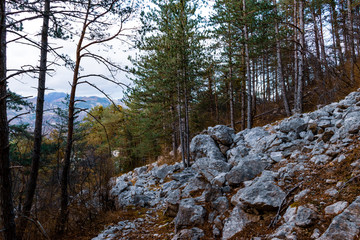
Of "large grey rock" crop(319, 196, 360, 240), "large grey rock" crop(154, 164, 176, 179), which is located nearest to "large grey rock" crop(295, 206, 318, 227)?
"large grey rock" crop(319, 196, 360, 240)

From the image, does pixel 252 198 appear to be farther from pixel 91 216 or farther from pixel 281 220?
pixel 91 216

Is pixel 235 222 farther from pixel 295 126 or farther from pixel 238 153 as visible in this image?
pixel 238 153

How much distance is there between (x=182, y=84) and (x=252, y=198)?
28.1 feet

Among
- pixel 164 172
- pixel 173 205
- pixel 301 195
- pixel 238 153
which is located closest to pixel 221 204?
pixel 301 195

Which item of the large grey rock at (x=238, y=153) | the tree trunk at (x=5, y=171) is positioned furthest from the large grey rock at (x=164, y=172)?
A: the tree trunk at (x=5, y=171)

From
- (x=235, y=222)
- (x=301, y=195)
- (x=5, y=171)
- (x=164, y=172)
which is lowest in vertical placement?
(x=164, y=172)

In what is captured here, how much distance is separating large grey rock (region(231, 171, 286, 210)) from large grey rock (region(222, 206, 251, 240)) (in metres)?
0.19

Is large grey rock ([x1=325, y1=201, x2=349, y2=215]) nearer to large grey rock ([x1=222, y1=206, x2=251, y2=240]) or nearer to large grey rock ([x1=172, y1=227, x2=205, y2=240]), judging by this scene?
large grey rock ([x1=222, y1=206, x2=251, y2=240])

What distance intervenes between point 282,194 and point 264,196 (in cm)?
28

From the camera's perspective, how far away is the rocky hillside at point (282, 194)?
2.54 metres

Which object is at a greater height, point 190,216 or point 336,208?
point 336,208

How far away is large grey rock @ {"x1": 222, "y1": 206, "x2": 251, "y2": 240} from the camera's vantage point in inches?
131

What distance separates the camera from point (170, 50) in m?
10.6

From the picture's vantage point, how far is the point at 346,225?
85.3 inches
